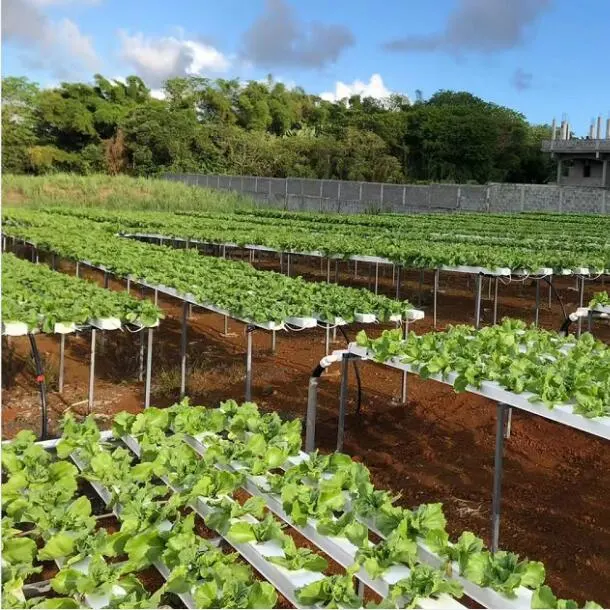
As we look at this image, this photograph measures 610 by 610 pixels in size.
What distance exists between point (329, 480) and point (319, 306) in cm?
328

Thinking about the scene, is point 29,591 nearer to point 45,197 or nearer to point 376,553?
point 376,553

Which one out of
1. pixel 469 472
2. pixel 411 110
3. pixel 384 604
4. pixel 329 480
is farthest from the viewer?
pixel 411 110

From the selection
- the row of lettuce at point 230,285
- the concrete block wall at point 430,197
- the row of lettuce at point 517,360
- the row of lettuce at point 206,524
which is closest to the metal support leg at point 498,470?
the row of lettuce at point 517,360

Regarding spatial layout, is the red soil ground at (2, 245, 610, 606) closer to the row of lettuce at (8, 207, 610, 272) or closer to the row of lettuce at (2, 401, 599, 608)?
the row of lettuce at (8, 207, 610, 272)

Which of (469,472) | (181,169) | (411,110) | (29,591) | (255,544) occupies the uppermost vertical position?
(411,110)

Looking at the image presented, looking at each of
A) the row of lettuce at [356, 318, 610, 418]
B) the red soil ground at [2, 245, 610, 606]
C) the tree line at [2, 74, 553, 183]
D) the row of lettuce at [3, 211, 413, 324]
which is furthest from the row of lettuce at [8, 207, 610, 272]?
the tree line at [2, 74, 553, 183]

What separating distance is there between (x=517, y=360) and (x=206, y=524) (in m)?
2.26

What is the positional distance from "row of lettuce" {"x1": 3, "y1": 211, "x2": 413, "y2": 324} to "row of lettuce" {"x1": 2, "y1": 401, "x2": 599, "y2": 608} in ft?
8.24

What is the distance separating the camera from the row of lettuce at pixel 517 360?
11.9 feet

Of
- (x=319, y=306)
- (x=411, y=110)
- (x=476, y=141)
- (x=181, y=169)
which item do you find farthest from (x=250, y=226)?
(x=411, y=110)

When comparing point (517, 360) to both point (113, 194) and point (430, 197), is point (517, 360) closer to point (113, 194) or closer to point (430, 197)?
point (113, 194)

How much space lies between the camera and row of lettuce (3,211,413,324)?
597 centimetres

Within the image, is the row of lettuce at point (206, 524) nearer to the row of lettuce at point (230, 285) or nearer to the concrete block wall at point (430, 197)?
the row of lettuce at point (230, 285)

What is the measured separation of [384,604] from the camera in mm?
2086
